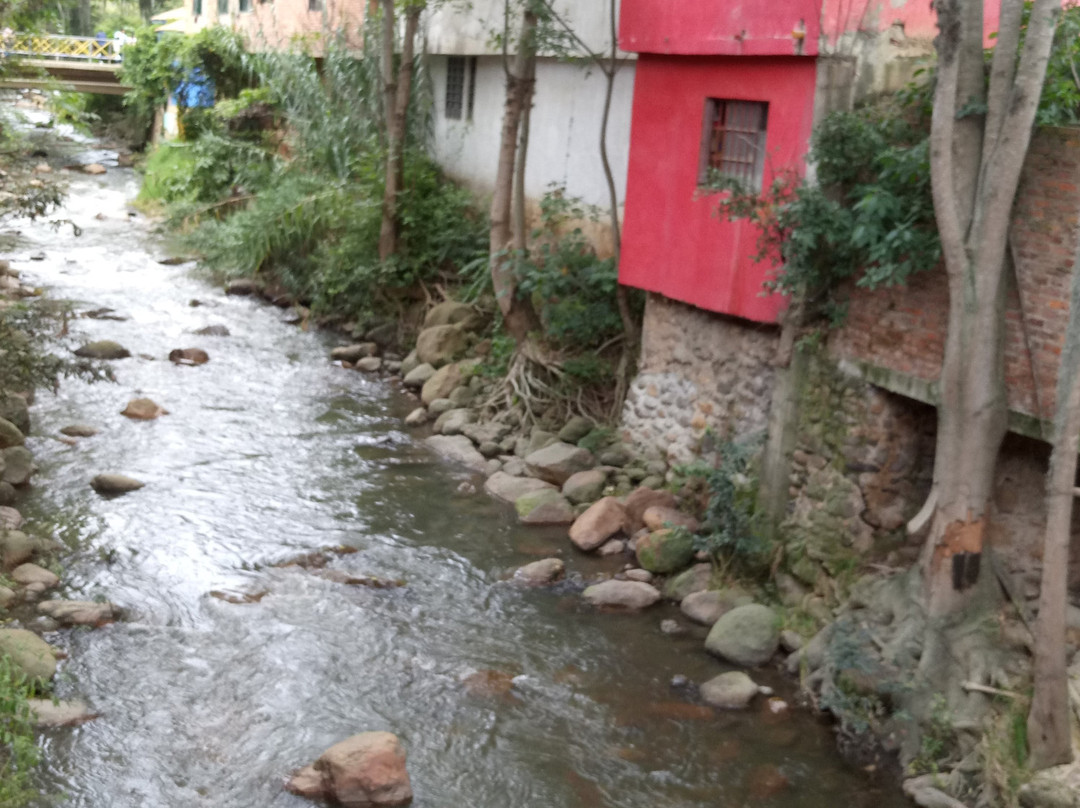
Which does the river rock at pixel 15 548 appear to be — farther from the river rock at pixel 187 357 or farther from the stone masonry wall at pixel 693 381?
the river rock at pixel 187 357

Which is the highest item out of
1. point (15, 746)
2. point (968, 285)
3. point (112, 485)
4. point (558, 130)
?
point (558, 130)

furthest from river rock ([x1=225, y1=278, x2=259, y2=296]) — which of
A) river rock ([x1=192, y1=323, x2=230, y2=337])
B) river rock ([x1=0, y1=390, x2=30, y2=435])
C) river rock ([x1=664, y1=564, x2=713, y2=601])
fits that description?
river rock ([x1=664, y1=564, x2=713, y2=601])

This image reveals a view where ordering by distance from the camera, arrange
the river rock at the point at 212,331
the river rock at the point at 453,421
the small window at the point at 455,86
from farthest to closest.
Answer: the small window at the point at 455,86
the river rock at the point at 212,331
the river rock at the point at 453,421

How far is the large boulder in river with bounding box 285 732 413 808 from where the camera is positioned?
7.16m

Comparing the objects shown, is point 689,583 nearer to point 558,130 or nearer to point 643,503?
point 643,503

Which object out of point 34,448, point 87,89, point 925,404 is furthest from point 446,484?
point 87,89

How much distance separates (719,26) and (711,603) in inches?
204

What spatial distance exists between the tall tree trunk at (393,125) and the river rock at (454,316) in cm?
139

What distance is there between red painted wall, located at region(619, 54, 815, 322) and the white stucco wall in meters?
1.80

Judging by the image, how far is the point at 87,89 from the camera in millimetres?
34344

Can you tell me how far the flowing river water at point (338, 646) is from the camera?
761 cm

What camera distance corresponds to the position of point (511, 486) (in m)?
12.5

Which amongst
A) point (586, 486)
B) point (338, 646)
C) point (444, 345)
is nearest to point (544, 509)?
point (586, 486)

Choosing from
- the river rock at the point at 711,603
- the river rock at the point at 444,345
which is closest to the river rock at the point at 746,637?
the river rock at the point at 711,603
